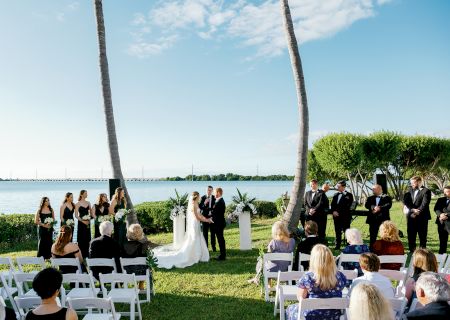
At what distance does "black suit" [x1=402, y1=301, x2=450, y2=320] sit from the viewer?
12.0 feet

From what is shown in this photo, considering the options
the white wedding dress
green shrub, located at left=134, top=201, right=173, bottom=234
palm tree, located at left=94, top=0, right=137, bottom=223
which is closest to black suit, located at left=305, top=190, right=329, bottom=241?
the white wedding dress

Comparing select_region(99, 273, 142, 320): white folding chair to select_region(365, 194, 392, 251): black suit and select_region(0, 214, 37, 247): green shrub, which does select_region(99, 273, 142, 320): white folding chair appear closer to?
select_region(365, 194, 392, 251): black suit

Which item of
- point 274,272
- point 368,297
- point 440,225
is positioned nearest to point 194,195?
point 274,272

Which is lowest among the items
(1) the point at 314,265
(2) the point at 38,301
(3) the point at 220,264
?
(3) the point at 220,264

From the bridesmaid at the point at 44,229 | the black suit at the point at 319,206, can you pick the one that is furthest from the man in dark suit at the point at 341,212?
the bridesmaid at the point at 44,229

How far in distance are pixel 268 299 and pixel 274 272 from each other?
55 cm

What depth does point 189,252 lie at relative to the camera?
35.1 feet

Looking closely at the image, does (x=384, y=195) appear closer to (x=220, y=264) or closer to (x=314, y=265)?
(x=220, y=264)

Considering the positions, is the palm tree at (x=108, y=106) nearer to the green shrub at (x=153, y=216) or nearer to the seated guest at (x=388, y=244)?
the seated guest at (x=388, y=244)

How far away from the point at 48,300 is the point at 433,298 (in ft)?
12.9

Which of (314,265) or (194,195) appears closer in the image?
(314,265)

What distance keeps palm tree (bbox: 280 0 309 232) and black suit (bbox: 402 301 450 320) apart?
7.54 meters

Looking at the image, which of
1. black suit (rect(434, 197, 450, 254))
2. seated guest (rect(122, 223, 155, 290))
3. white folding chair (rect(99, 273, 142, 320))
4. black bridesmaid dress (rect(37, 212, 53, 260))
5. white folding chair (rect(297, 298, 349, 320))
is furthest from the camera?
black bridesmaid dress (rect(37, 212, 53, 260))

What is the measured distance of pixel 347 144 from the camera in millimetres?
31547
